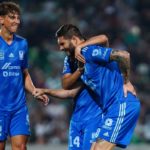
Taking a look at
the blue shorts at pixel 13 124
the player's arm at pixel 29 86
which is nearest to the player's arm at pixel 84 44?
the player's arm at pixel 29 86

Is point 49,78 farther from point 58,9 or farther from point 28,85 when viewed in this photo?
point 28,85

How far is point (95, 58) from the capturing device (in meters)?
9.05

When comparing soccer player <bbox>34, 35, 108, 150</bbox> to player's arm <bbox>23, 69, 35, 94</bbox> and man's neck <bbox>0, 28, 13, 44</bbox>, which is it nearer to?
player's arm <bbox>23, 69, 35, 94</bbox>

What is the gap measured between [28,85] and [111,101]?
3.77ft

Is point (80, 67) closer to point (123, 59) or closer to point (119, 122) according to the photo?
point (123, 59)

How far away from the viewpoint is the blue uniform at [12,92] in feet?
31.1

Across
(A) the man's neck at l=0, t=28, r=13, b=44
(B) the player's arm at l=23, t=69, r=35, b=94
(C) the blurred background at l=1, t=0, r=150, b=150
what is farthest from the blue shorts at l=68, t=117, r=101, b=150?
(C) the blurred background at l=1, t=0, r=150, b=150

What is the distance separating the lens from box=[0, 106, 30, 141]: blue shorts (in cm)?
954

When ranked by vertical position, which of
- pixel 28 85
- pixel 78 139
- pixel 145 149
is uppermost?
pixel 28 85

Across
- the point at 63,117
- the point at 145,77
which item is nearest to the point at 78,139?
the point at 63,117

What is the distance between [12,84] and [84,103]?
3.14 ft

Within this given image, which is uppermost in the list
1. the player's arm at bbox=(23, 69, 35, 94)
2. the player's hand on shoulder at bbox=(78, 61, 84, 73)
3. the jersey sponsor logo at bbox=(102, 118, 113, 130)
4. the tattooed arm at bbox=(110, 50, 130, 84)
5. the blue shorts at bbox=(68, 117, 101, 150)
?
the tattooed arm at bbox=(110, 50, 130, 84)

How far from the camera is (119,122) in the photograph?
9102 millimetres

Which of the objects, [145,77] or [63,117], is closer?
[63,117]
